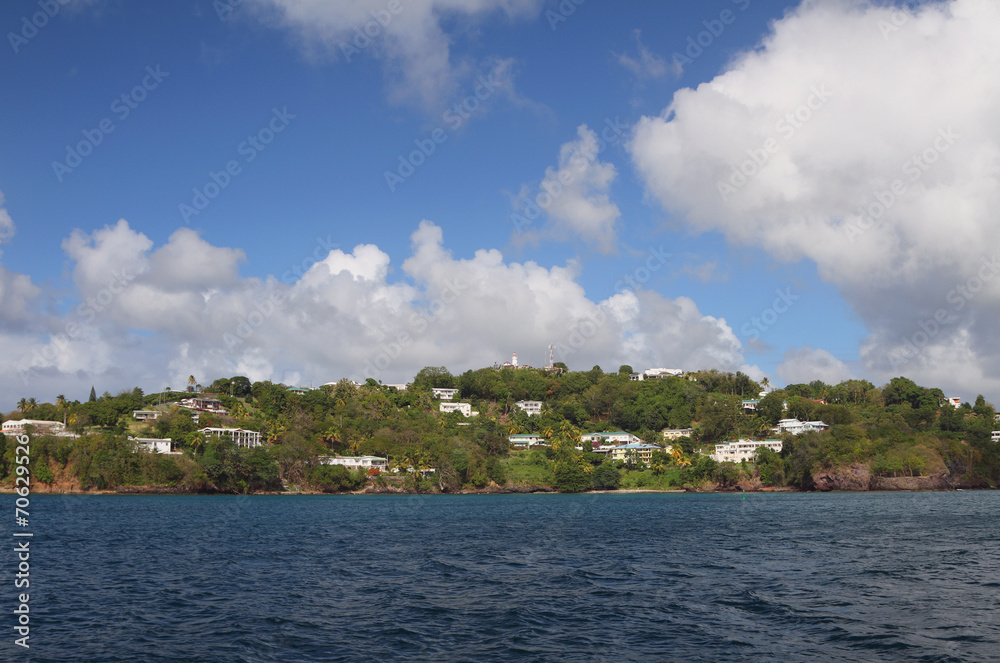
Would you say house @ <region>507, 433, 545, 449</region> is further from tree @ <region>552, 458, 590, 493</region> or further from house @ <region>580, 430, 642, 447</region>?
tree @ <region>552, 458, 590, 493</region>

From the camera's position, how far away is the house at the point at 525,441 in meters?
186

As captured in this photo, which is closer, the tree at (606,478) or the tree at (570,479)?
→ the tree at (570,479)

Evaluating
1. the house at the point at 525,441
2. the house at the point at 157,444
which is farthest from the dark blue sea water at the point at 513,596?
the house at the point at 525,441

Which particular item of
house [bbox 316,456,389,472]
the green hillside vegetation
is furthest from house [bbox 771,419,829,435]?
house [bbox 316,456,389,472]

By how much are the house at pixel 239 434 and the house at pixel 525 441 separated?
219ft

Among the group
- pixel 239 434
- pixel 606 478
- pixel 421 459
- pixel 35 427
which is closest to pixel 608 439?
pixel 606 478

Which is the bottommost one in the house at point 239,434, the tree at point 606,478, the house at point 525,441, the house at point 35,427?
the tree at point 606,478

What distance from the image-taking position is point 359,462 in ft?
507

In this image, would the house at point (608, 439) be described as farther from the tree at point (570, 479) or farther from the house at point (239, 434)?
the house at point (239, 434)

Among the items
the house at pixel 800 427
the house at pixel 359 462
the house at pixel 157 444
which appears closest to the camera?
the house at pixel 157 444

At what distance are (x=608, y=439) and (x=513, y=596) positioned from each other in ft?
554

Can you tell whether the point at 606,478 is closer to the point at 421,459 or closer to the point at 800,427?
the point at 421,459

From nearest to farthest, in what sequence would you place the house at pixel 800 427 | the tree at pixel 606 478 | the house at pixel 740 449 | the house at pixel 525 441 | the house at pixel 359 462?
the house at pixel 359 462 < the tree at pixel 606 478 < the house at pixel 740 449 < the house at pixel 800 427 < the house at pixel 525 441

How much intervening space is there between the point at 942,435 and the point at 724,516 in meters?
121
